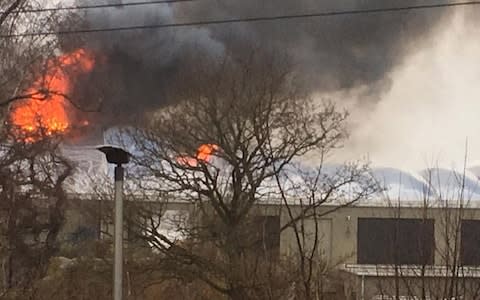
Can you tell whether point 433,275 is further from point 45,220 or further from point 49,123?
point 45,220

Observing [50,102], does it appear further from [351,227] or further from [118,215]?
[351,227]

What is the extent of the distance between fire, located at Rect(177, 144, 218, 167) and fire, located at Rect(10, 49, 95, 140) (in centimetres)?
540

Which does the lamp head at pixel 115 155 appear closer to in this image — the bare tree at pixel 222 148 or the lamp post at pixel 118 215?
the lamp post at pixel 118 215

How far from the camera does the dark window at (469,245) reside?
6.45 meters

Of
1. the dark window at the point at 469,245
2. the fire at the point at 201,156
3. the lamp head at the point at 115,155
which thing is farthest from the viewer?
the fire at the point at 201,156

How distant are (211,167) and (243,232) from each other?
3045mm

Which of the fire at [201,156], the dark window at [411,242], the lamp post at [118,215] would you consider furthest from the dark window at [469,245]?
the fire at [201,156]

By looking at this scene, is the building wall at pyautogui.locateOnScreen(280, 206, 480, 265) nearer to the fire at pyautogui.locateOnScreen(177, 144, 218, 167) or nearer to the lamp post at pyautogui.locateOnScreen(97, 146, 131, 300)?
the lamp post at pyautogui.locateOnScreen(97, 146, 131, 300)

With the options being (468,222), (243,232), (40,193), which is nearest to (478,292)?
(468,222)

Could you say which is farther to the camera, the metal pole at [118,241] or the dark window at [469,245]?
the metal pole at [118,241]

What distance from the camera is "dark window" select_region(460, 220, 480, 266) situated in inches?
254

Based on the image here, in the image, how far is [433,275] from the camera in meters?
6.49

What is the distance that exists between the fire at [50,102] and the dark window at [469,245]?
12.3m

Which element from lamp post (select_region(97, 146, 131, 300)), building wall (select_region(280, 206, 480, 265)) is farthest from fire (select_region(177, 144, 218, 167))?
lamp post (select_region(97, 146, 131, 300))
